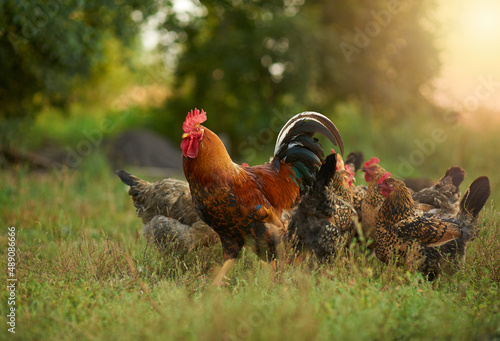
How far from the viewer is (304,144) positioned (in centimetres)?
486

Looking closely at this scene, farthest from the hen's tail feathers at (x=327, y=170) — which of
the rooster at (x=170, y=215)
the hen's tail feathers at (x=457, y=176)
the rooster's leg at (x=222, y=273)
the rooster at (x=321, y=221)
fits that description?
the hen's tail feathers at (x=457, y=176)

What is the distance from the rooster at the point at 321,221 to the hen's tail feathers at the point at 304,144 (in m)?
0.18

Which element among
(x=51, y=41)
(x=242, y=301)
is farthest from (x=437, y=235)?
(x=51, y=41)

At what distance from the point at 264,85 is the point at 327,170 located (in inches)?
451

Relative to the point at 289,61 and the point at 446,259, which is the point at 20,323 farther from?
the point at 289,61

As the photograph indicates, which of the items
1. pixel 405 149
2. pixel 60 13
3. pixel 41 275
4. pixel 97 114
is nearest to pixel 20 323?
pixel 41 275

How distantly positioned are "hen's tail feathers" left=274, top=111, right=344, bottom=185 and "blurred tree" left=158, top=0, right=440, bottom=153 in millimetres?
9457

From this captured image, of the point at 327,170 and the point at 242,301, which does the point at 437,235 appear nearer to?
the point at 327,170

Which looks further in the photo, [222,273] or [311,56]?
[311,56]

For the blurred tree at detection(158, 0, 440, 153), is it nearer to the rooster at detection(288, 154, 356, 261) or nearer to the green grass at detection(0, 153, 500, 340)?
the rooster at detection(288, 154, 356, 261)

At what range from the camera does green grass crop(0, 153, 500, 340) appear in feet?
9.58

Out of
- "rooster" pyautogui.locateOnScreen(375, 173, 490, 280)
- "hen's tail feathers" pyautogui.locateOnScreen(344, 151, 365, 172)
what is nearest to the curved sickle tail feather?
"rooster" pyautogui.locateOnScreen(375, 173, 490, 280)

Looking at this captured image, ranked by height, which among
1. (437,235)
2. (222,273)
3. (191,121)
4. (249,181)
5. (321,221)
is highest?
(191,121)

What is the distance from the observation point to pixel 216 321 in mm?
2824
